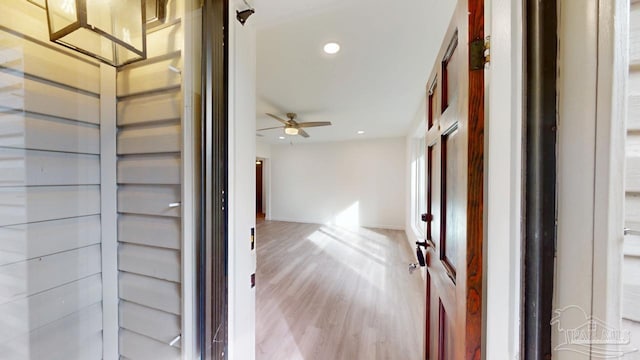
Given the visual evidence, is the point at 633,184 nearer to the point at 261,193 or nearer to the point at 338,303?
the point at 338,303

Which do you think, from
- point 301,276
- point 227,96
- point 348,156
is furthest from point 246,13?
point 348,156

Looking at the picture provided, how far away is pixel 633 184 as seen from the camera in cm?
37

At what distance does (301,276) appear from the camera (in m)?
3.13

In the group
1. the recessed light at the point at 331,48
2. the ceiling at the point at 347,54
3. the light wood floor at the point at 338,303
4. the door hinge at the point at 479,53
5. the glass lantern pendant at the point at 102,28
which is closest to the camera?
the door hinge at the point at 479,53

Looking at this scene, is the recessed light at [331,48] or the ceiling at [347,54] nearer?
the ceiling at [347,54]

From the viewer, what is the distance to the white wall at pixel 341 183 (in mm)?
6055

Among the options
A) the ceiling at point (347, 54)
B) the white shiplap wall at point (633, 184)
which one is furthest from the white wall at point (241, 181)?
the white shiplap wall at point (633, 184)

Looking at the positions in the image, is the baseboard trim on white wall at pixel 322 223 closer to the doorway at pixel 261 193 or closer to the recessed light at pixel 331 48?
the doorway at pixel 261 193

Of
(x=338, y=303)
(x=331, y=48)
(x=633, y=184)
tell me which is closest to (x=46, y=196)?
(x=633, y=184)

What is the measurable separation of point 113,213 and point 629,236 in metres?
1.81

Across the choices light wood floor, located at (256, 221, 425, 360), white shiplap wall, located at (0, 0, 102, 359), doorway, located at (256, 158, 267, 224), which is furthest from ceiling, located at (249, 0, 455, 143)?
doorway, located at (256, 158, 267, 224)

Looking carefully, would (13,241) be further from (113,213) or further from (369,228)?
(369,228)

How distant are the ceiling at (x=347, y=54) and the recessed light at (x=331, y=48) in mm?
46

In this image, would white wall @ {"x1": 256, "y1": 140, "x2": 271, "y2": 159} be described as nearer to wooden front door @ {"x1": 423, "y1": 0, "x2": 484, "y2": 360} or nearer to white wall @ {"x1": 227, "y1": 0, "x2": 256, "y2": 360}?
white wall @ {"x1": 227, "y1": 0, "x2": 256, "y2": 360}
